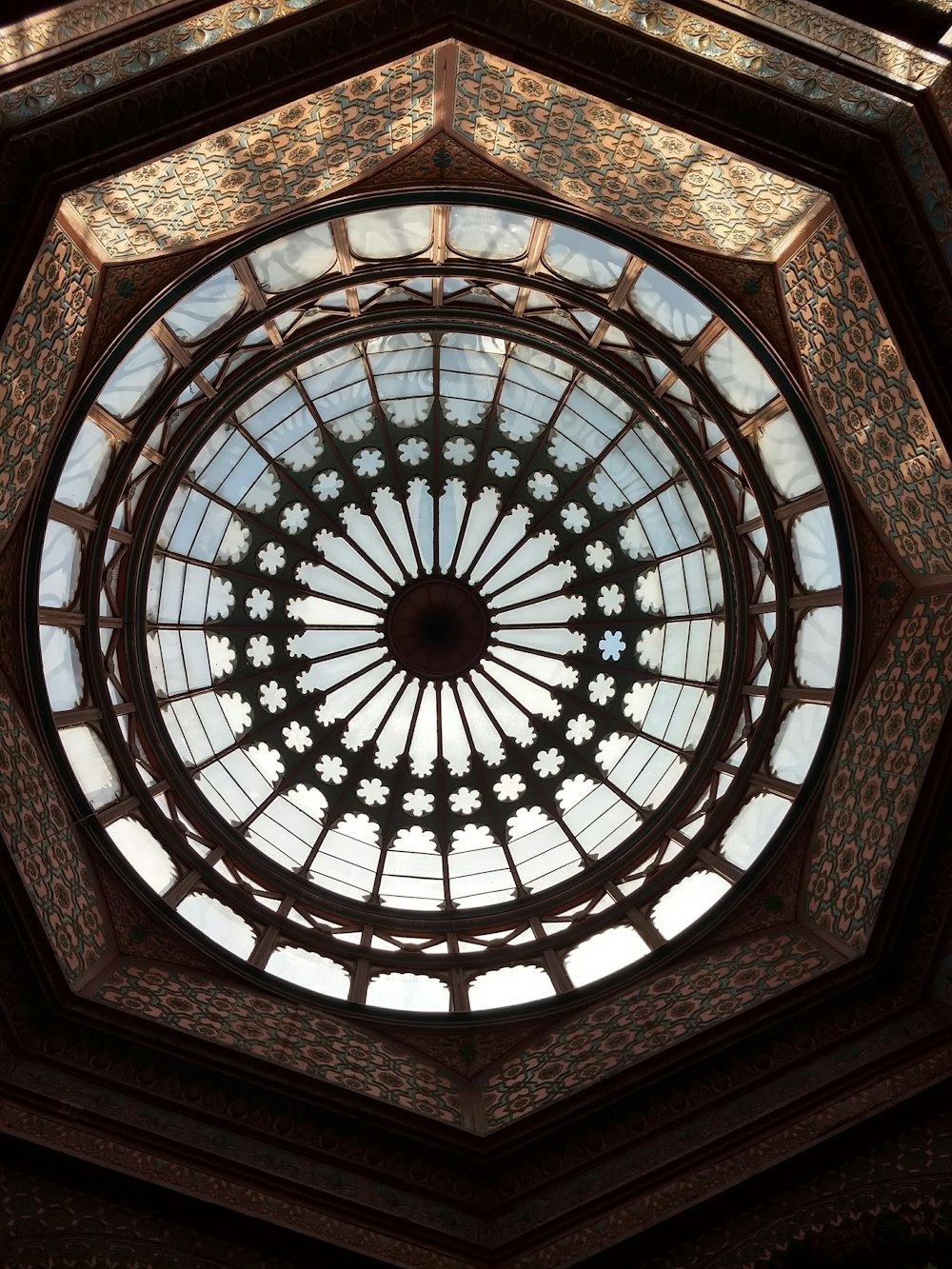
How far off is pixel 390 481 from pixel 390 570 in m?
1.05

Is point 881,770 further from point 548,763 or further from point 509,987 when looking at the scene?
point 548,763

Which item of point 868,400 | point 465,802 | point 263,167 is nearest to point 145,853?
point 465,802

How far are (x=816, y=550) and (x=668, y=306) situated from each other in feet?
7.96

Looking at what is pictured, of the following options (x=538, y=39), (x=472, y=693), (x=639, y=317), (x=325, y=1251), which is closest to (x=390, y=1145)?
(x=325, y=1251)

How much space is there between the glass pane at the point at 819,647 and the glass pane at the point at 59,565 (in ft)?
21.3

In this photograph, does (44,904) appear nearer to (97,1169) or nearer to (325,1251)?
(97,1169)

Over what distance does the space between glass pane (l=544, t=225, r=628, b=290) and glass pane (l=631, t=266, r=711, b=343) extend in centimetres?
24

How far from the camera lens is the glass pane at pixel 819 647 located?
9000 millimetres

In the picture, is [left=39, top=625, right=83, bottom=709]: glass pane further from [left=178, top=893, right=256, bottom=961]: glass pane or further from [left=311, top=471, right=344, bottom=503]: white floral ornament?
[left=311, top=471, right=344, bottom=503]: white floral ornament

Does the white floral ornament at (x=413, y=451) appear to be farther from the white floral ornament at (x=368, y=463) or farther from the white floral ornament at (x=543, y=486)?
the white floral ornament at (x=543, y=486)

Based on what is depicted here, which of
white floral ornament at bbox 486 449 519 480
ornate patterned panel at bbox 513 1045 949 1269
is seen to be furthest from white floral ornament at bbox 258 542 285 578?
ornate patterned panel at bbox 513 1045 949 1269

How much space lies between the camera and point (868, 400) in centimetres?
720

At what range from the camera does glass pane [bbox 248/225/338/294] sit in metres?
8.23

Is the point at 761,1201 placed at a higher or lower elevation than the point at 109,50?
lower
